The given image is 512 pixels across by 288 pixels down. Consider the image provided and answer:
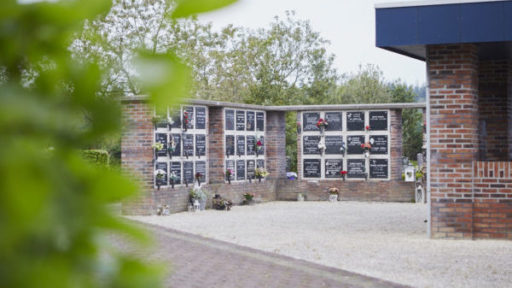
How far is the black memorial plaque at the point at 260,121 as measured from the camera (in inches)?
737

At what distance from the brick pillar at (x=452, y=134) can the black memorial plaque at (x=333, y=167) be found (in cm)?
796

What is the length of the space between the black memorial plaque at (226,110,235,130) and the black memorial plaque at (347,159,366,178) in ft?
10.3

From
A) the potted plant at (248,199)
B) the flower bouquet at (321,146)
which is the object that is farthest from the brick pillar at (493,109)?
the potted plant at (248,199)

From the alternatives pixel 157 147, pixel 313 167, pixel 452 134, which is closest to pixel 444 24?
pixel 452 134

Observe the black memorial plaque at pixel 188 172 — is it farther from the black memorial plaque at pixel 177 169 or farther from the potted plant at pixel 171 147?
the potted plant at pixel 171 147

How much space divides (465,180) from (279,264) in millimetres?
3119

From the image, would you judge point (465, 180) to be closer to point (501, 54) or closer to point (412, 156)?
point (501, 54)

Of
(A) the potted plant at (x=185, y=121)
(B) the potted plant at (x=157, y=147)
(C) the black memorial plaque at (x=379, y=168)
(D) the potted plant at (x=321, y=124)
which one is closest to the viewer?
(B) the potted plant at (x=157, y=147)

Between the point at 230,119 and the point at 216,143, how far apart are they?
728mm

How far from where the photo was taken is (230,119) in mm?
17328

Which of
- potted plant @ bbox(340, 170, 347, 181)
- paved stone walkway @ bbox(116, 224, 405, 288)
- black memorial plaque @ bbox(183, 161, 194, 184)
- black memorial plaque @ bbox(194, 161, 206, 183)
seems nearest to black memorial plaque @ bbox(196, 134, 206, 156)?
black memorial plaque @ bbox(194, 161, 206, 183)

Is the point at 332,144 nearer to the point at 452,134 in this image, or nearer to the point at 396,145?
the point at 396,145

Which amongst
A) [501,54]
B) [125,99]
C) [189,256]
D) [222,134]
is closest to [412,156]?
[222,134]

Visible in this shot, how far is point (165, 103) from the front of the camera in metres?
0.50
